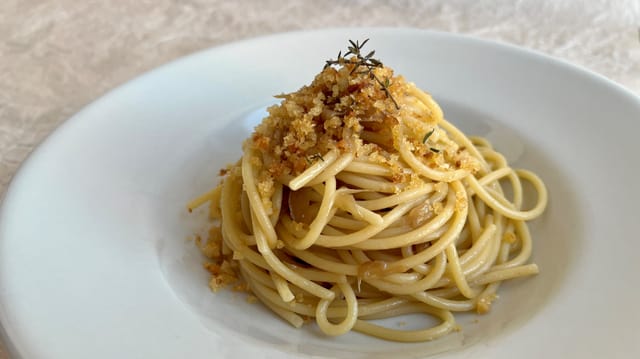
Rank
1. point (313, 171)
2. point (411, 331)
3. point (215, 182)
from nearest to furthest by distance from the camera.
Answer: point (313, 171) < point (411, 331) < point (215, 182)

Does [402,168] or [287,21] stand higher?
[287,21]

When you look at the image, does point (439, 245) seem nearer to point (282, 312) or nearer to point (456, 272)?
point (456, 272)

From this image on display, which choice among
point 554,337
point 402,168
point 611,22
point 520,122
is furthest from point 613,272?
point 611,22

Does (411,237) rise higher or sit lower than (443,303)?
higher

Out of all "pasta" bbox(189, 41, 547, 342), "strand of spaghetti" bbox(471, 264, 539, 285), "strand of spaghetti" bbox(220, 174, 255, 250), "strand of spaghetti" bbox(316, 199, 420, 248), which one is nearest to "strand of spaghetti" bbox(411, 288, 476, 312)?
"pasta" bbox(189, 41, 547, 342)

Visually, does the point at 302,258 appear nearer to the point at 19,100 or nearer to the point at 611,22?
the point at 19,100

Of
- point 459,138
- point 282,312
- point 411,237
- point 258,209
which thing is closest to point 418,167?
point 411,237

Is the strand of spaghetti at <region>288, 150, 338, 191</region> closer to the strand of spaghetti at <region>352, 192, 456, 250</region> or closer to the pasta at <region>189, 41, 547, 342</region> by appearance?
the pasta at <region>189, 41, 547, 342</region>
